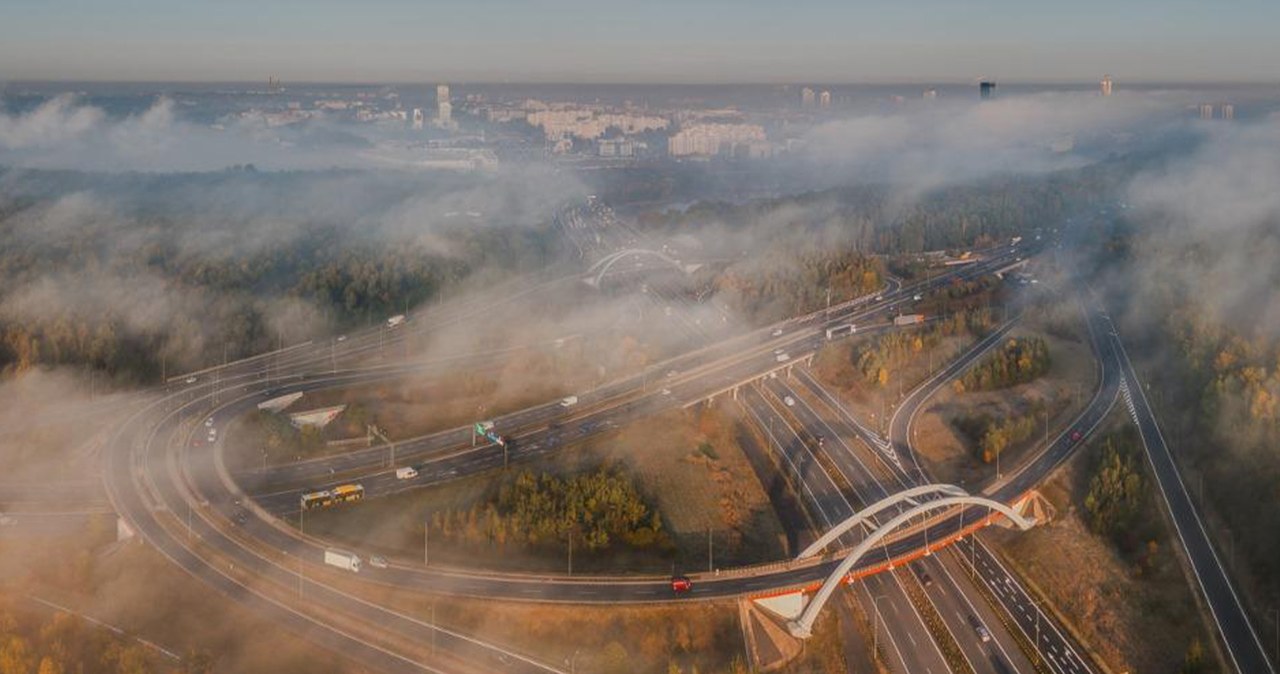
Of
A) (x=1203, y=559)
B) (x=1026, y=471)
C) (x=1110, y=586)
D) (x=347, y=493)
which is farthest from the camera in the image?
(x=1026, y=471)

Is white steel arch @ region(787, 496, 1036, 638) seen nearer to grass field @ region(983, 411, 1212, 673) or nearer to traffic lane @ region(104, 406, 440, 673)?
grass field @ region(983, 411, 1212, 673)

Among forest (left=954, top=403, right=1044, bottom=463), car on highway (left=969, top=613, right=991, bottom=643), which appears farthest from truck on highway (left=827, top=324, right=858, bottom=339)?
car on highway (left=969, top=613, right=991, bottom=643)

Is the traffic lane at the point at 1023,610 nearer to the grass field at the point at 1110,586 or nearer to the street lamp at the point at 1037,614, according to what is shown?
the street lamp at the point at 1037,614

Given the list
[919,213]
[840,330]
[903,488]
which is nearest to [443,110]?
[919,213]

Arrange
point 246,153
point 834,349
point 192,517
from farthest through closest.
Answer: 1. point 246,153
2. point 834,349
3. point 192,517

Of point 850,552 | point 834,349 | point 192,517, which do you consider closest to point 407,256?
point 834,349

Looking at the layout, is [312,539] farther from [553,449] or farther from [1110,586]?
[1110,586]

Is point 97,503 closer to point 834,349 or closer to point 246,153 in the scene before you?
point 834,349

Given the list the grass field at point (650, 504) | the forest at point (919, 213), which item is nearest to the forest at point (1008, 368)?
the grass field at point (650, 504)
